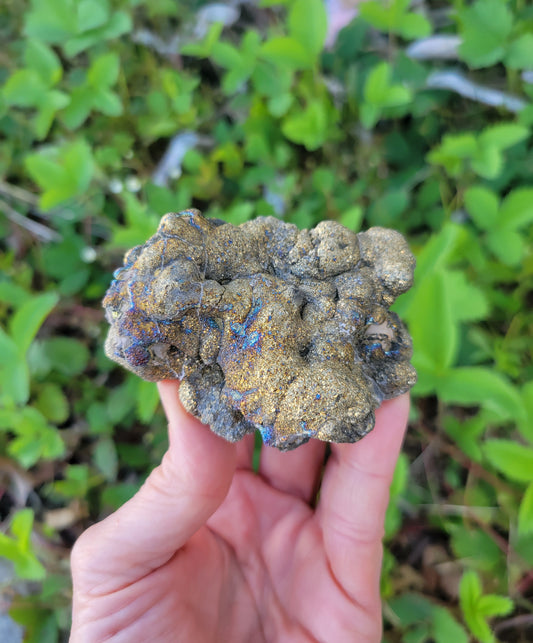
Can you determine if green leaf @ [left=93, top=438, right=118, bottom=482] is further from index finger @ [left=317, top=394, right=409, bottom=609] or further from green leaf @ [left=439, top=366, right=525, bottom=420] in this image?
green leaf @ [left=439, top=366, right=525, bottom=420]

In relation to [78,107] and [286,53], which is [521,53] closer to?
[286,53]

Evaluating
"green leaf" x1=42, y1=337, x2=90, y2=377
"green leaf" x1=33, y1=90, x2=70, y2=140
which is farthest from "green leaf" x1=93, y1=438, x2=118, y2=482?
"green leaf" x1=33, y1=90, x2=70, y2=140

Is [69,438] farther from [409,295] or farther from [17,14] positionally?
[17,14]

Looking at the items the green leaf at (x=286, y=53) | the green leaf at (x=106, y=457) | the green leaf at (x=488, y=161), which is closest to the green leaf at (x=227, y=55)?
the green leaf at (x=286, y=53)

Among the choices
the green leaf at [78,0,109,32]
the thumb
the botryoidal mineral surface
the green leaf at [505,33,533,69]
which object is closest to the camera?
the botryoidal mineral surface

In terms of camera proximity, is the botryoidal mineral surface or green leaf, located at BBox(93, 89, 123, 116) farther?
green leaf, located at BBox(93, 89, 123, 116)

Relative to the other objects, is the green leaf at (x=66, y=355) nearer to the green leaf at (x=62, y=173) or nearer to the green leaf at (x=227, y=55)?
the green leaf at (x=62, y=173)

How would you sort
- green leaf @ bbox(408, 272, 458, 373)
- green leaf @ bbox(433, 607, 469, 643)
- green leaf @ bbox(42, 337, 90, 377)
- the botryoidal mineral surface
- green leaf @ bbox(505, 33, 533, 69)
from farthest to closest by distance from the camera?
green leaf @ bbox(42, 337, 90, 377) → green leaf @ bbox(505, 33, 533, 69) → green leaf @ bbox(433, 607, 469, 643) → green leaf @ bbox(408, 272, 458, 373) → the botryoidal mineral surface
